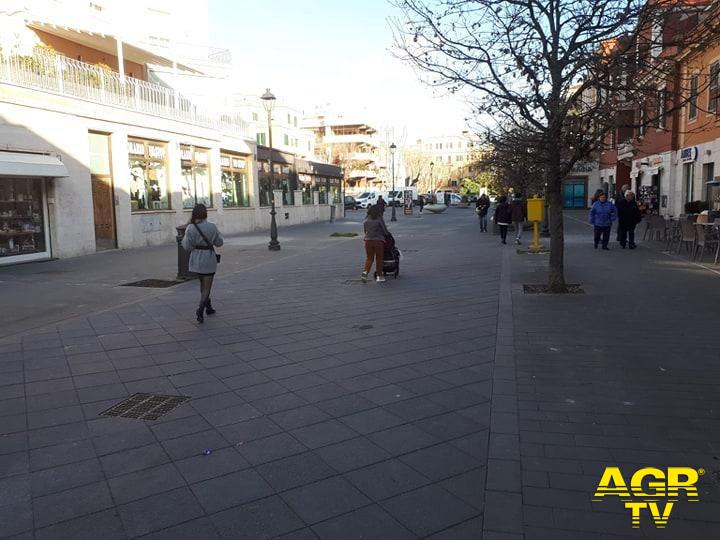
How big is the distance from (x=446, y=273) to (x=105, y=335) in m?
7.27

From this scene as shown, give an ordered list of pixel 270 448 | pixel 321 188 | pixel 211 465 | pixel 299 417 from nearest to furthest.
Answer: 1. pixel 211 465
2. pixel 270 448
3. pixel 299 417
4. pixel 321 188

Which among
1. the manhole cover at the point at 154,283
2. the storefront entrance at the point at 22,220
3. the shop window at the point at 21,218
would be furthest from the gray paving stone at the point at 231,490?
the shop window at the point at 21,218

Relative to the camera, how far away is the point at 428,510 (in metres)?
3.20

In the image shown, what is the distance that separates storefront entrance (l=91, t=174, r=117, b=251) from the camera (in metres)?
18.0

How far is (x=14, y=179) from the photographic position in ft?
49.1

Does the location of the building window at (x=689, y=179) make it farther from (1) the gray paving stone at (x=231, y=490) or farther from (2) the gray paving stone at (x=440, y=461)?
(1) the gray paving stone at (x=231, y=490)

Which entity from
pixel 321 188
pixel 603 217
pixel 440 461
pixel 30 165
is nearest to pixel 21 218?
pixel 30 165

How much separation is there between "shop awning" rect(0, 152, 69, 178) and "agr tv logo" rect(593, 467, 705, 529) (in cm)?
1459

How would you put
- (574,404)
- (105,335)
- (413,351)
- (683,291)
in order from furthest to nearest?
(683,291) → (105,335) → (413,351) → (574,404)

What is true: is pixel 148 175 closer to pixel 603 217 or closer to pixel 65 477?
pixel 603 217

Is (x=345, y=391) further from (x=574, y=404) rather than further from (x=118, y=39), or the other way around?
(x=118, y=39)

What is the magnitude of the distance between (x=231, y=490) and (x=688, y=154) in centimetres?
2543

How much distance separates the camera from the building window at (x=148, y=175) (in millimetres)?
19438

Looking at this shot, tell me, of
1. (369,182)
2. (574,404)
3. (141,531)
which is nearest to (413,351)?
(574,404)
